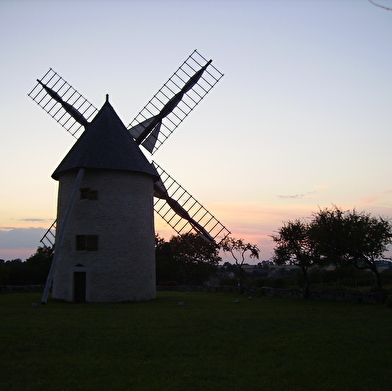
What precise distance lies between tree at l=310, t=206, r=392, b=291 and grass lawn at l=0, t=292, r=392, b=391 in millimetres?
7994

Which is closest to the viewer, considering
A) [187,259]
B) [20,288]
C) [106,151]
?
[106,151]

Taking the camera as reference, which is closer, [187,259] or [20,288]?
[20,288]

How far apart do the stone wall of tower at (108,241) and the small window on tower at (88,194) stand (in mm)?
108

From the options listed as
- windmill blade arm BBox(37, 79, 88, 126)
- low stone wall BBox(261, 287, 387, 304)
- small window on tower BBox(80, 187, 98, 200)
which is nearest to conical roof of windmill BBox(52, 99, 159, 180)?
small window on tower BBox(80, 187, 98, 200)

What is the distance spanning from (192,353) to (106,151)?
49.8ft

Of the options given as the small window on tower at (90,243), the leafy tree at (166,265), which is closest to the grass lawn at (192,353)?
the small window on tower at (90,243)

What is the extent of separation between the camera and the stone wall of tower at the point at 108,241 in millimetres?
22703

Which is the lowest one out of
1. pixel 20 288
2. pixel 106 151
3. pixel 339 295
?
pixel 339 295

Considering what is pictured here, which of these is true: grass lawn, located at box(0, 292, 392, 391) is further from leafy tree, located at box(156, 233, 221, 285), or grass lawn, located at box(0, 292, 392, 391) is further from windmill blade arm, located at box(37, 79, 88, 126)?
leafy tree, located at box(156, 233, 221, 285)

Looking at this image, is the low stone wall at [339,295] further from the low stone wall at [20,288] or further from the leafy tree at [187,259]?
the leafy tree at [187,259]

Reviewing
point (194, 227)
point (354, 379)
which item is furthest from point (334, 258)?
point (354, 379)

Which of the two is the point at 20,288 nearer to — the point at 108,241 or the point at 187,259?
the point at 108,241

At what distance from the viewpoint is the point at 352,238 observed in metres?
23.8

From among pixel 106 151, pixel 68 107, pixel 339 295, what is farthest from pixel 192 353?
pixel 68 107
